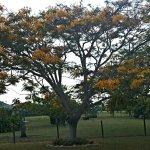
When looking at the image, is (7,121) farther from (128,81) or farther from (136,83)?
(136,83)

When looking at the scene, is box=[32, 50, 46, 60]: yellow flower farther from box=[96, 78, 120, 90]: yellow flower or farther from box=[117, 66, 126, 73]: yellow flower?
box=[117, 66, 126, 73]: yellow flower

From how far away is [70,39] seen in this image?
22.1m

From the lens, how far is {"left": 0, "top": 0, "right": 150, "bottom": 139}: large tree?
69.7ft

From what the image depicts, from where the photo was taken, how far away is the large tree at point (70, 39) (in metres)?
21.2

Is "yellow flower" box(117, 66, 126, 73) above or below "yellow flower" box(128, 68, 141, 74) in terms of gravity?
above

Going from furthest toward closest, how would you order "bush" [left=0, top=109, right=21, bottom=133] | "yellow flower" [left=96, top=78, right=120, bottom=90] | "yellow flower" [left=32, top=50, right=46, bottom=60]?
"bush" [left=0, top=109, right=21, bottom=133] → "yellow flower" [left=32, top=50, right=46, bottom=60] → "yellow flower" [left=96, top=78, right=120, bottom=90]

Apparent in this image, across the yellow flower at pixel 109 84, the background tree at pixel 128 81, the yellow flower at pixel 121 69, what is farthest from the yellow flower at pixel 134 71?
the yellow flower at pixel 109 84

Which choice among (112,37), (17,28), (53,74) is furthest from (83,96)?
(17,28)

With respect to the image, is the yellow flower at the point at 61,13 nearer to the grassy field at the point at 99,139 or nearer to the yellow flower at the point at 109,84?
the yellow flower at the point at 109,84

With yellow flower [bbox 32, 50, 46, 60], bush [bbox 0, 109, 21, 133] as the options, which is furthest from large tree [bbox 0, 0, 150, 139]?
bush [bbox 0, 109, 21, 133]

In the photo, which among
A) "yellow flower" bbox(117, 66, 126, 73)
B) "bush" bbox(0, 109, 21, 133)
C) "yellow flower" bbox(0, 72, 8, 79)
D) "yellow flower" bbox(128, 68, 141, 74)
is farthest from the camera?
"bush" bbox(0, 109, 21, 133)

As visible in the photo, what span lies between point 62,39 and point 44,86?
3081 millimetres

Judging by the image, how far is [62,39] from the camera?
72.9ft

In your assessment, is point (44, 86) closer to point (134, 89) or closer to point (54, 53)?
point (54, 53)
